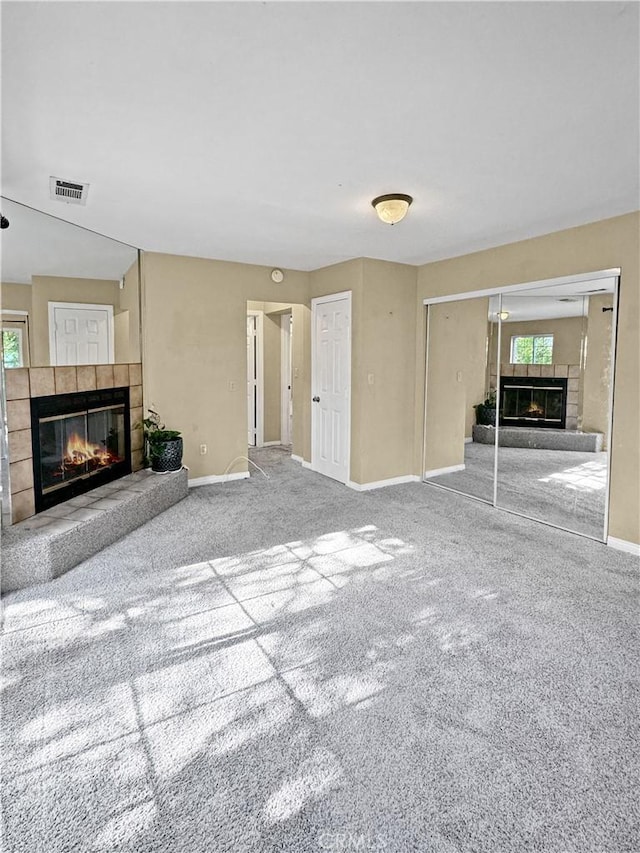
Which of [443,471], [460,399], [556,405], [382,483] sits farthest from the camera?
[443,471]

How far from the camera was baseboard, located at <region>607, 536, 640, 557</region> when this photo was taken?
142 inches

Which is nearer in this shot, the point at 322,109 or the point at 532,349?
the point at 322,109

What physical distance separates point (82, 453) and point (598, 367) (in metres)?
4.29

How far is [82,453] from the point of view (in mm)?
4047

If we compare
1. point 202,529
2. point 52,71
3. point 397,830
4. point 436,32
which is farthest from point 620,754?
→ point 52,71

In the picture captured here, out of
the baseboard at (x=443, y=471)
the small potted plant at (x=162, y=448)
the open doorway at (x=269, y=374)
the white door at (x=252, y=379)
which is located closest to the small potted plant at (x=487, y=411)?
the baseboard at (x=443, y=471)

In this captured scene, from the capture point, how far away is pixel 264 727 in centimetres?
189

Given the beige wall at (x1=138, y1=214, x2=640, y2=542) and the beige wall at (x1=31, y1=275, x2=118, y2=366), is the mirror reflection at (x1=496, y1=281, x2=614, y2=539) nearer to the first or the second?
the beige wall at (x1=138, y1=214, x2=640, y2=542)

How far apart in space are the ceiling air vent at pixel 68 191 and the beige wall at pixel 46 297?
1.91 ft

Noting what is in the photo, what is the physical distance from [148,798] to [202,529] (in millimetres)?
2514

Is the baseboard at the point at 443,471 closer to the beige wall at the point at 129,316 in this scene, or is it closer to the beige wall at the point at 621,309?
the beige wall at the point at 621,309

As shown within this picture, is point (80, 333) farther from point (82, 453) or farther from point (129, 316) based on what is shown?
point (82, 453)

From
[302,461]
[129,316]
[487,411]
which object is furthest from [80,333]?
[487,411]

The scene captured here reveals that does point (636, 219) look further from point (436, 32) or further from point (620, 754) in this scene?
point (620, 754)
